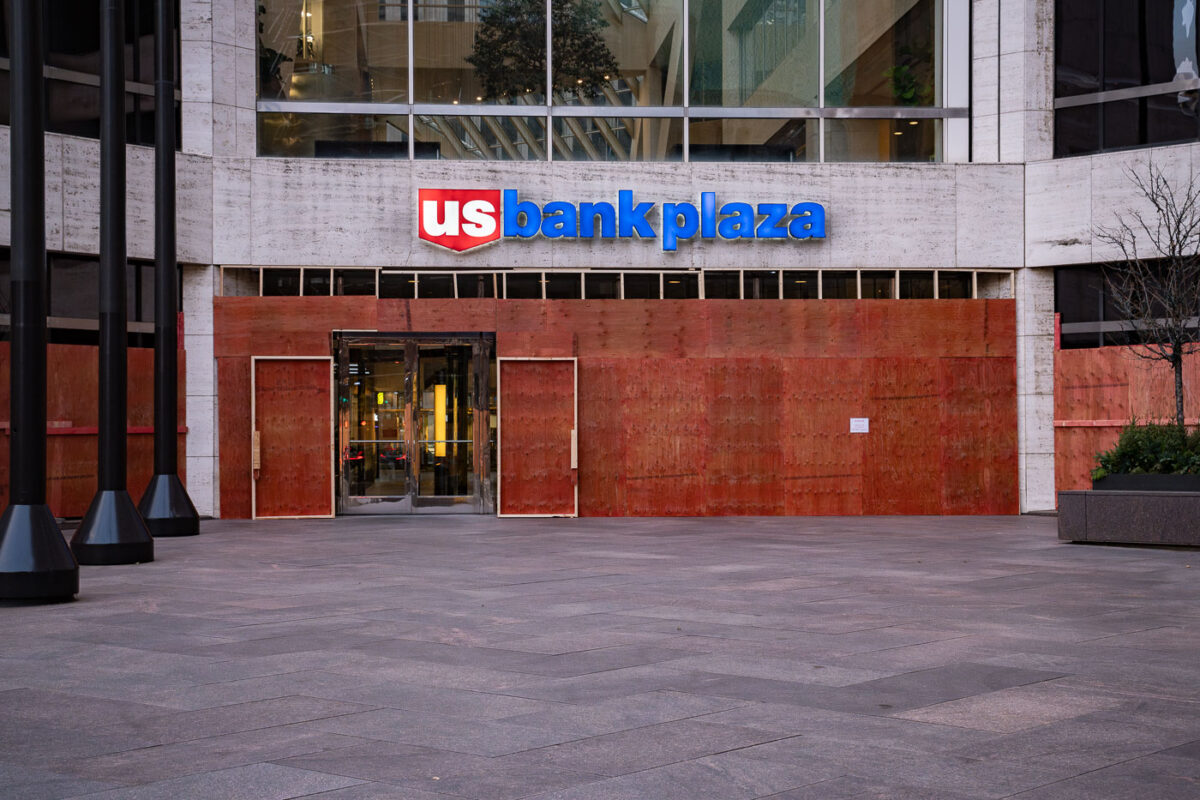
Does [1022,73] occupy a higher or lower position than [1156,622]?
higher

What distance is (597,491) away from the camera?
23656 millimetres

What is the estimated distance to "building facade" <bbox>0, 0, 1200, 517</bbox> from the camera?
76.4 feet

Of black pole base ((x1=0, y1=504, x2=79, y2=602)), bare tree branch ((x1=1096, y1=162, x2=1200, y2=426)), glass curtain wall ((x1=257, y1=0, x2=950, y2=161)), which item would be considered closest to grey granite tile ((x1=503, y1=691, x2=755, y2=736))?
black pole base ((x1=0, y1=504, x2=79, y2=602))

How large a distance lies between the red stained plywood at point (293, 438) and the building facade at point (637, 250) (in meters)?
0.04

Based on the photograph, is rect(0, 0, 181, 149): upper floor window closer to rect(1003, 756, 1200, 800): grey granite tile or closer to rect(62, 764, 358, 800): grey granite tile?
rect(62, 764, 358, 800): grey granite tile

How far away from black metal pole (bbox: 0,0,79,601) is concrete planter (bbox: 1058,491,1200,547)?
12.8 metres

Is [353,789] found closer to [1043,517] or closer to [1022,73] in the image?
[1043,517]

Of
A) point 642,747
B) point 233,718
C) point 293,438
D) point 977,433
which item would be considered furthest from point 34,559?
point 977,433

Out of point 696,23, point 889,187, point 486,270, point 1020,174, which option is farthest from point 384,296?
point 1020,174

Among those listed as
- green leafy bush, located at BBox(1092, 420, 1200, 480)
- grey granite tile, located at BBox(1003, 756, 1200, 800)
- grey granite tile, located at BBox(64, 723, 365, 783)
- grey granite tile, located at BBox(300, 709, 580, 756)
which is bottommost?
grey granite tile, located at BBox(1003, 756, 1200, 800)

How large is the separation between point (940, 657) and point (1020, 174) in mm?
17074

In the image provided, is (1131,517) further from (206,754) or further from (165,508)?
(206,754)

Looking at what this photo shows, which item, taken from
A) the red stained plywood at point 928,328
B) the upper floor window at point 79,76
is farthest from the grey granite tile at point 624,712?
the red stained plywood at point 928,328

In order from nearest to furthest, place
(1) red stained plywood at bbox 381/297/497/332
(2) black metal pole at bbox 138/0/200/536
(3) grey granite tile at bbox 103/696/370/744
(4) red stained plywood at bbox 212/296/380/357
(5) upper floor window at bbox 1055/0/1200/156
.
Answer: (3) grey granite tile at bbox 103/696/370/744 → (2) black metal pole at bbox 138/0/200/536 → (5) upper floor window at bbox 1055/0/1200/156 → (4) red stained plywood at bbox 212/296/380/357 → (1) red stained plywood at bbox 381/297/497/332
